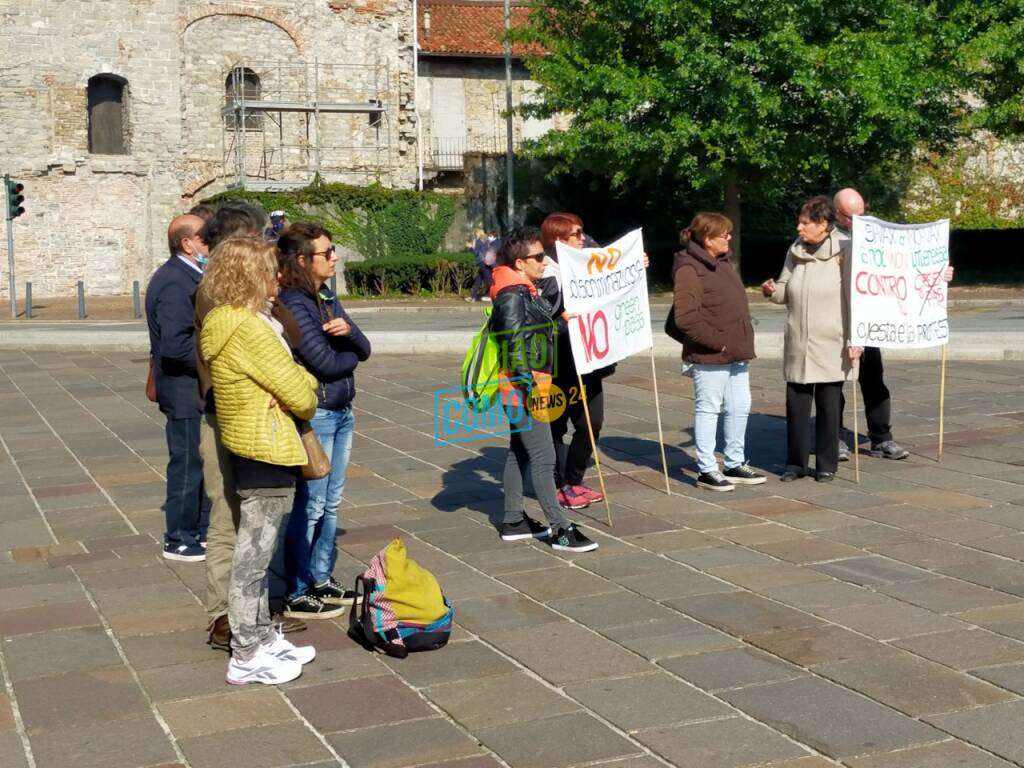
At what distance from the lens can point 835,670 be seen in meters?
5.59

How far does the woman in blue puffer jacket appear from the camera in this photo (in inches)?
247

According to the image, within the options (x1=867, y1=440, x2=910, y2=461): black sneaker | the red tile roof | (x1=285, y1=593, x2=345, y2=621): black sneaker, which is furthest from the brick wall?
(x1=285, y1=593, x2=345, y2=621): black sneaker

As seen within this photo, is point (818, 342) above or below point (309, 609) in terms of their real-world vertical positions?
above

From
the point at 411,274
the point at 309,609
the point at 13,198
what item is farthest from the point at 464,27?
the point at 309,609

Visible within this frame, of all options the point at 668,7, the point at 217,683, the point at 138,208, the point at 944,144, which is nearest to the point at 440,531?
the point at 217,683

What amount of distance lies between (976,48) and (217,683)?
2736cm

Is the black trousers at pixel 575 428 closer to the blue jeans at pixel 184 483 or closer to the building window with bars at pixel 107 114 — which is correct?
the blue jeans at pixel 184 483

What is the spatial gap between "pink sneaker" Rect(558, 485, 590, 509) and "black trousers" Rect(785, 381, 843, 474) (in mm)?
1497

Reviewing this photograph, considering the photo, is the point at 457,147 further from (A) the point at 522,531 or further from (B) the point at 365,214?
(A) the point at 522,531

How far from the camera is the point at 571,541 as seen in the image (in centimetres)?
755

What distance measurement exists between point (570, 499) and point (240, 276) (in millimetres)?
3656

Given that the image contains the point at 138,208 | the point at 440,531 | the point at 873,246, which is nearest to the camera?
the point at 440,531

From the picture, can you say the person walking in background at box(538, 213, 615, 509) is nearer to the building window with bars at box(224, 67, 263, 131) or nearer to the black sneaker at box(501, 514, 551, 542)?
the black sneaker at box(501, 514, 551, 542)

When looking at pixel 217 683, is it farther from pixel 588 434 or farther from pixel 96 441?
pixel 96 441
